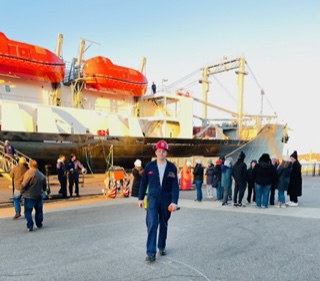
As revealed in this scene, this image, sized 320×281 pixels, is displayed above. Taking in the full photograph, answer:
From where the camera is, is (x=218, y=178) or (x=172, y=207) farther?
(x=218, y=178)

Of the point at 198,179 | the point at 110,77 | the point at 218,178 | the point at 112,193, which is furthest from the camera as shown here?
the point at 110,77

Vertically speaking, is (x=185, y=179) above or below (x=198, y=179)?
below

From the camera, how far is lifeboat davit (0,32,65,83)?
53.0ft

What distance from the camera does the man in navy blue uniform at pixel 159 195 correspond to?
387 centimetres

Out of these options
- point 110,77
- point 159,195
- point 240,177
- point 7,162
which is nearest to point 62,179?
point 7,162

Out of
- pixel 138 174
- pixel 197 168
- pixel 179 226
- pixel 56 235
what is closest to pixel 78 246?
pixel 56 235

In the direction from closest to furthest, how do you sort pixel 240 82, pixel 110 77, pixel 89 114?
pixel 89 114 → pixel 110 77 → pixel 240 82

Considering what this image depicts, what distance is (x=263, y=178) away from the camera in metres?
8.01

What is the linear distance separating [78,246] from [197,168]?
19.4ft

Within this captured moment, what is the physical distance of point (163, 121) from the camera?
22172mm

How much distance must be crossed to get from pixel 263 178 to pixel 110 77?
46.3 ft

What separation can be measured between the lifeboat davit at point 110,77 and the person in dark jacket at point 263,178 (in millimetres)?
13738

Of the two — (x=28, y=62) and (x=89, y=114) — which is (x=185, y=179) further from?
(x=28, y=62)

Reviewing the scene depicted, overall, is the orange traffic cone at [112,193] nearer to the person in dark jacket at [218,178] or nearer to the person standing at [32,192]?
the person in dark jacket at [218,178]
